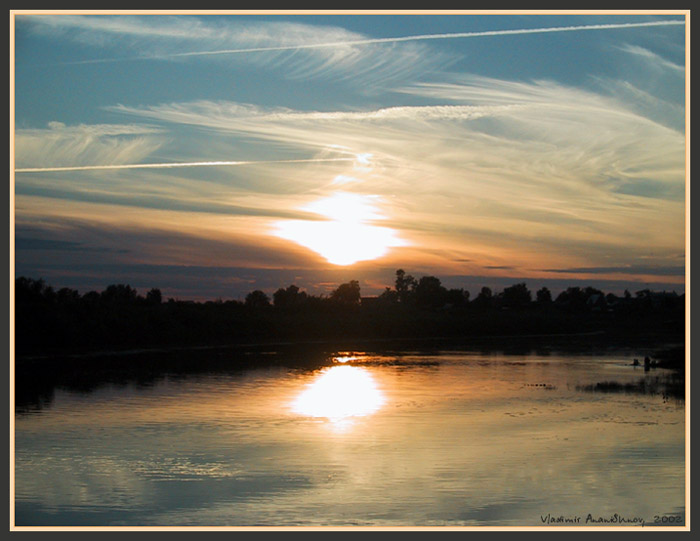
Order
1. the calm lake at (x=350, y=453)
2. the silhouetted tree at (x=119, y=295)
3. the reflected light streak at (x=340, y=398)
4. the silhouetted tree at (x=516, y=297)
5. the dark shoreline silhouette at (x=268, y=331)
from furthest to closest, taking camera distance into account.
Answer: the silhouetted tree at (x=516, y=297)
the silhouetted tree at (x=119, y=295)
the dark shoreline silhouette at (x=268, y=331)
the reflected light streak at (x=340, y=398)
the calm lake at (x=350, y=453)

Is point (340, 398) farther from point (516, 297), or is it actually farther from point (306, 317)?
point (516, 297)

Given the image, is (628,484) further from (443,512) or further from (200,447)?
(200,447)

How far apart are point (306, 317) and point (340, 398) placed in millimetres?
38032

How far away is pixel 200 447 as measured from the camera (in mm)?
20719

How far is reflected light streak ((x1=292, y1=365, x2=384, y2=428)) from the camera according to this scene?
2616 cm

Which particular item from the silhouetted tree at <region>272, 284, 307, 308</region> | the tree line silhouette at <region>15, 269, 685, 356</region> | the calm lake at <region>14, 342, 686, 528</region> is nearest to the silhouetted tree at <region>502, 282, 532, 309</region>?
the tree line silhouette at <region>15, 269, 685, 356</region>

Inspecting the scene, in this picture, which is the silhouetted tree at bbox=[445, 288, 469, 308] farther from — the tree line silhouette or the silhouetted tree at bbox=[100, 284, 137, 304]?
the silhouetted tree at bbox=[100, 284, 137, 304]

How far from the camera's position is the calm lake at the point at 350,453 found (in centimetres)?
1578

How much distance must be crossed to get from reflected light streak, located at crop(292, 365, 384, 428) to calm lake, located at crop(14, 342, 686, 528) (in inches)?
3.0

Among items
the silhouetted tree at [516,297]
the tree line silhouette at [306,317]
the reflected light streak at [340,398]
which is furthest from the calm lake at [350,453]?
the silhouetted tree at [516,297]

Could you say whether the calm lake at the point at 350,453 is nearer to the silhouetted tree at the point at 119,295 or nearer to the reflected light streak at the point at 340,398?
the reflected light streak at the point at 340,398

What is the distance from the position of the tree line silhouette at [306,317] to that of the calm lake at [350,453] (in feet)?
41.9

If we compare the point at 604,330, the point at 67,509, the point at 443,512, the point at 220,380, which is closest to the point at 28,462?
the point at 67,509

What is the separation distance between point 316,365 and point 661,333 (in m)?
42.7
